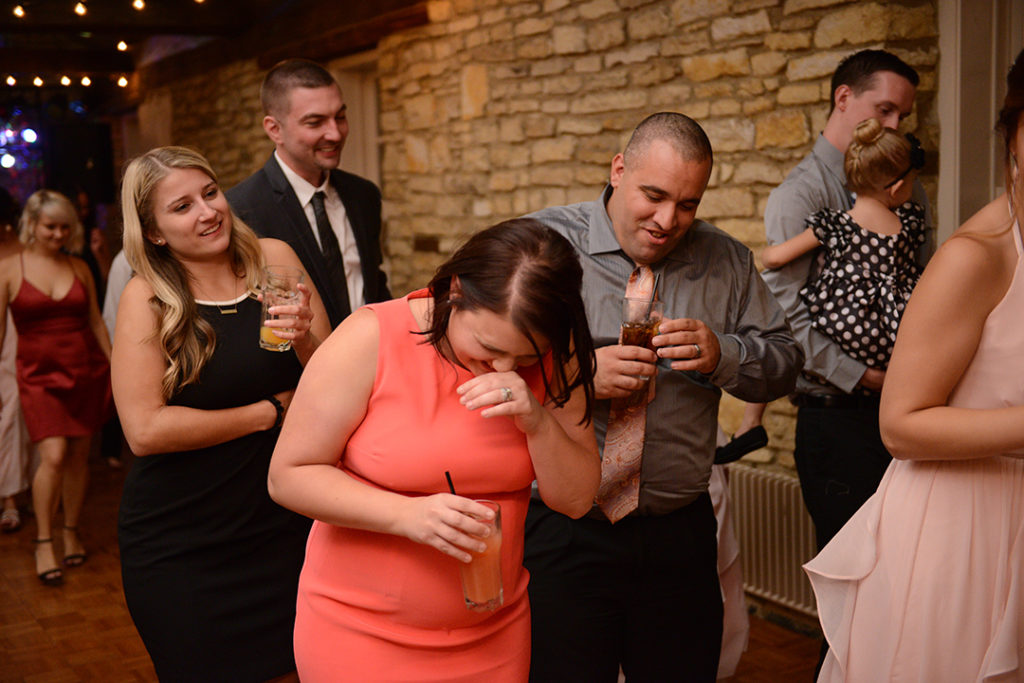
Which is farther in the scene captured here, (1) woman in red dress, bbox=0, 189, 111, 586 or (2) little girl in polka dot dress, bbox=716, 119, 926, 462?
(1) woman in red dress, bbox=0, 189, 111, 586

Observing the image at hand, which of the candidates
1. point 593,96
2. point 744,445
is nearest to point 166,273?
point 744,445

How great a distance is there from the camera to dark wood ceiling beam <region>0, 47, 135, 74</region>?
10.6m

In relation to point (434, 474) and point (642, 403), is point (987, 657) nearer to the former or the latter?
point (642, 403)

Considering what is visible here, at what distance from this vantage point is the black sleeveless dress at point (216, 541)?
2305mm

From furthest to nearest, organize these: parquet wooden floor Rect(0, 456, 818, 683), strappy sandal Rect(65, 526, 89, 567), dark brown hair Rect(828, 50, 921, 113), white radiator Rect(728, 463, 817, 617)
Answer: strappy sandal Rect(65, 526, 89, 567), white radiator Rect(728, 463, 817, 617), parquet wooden floor Rect(0, 456, 818, 683), dark brown hair Rect(828, 50, 921, 113)

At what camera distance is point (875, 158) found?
276 cm

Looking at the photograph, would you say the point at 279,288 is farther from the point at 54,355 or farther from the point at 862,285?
the point at 54,355

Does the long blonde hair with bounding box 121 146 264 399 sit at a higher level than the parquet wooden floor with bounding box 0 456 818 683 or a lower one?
higher

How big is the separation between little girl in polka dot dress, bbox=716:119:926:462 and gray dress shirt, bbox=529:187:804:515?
1.79ft

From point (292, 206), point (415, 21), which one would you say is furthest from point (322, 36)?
point (292, 206)

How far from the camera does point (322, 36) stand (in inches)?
283

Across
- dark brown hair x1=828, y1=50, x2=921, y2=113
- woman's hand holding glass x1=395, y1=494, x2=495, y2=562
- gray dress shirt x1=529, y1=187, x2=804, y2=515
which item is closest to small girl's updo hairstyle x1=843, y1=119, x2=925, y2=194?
dark brown hair x1=828, y1=50, x2=921, y2=113

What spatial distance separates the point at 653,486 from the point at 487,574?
0.72 meters

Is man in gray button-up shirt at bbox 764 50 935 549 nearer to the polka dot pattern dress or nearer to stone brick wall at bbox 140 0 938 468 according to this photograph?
the polka dot pattern dress
